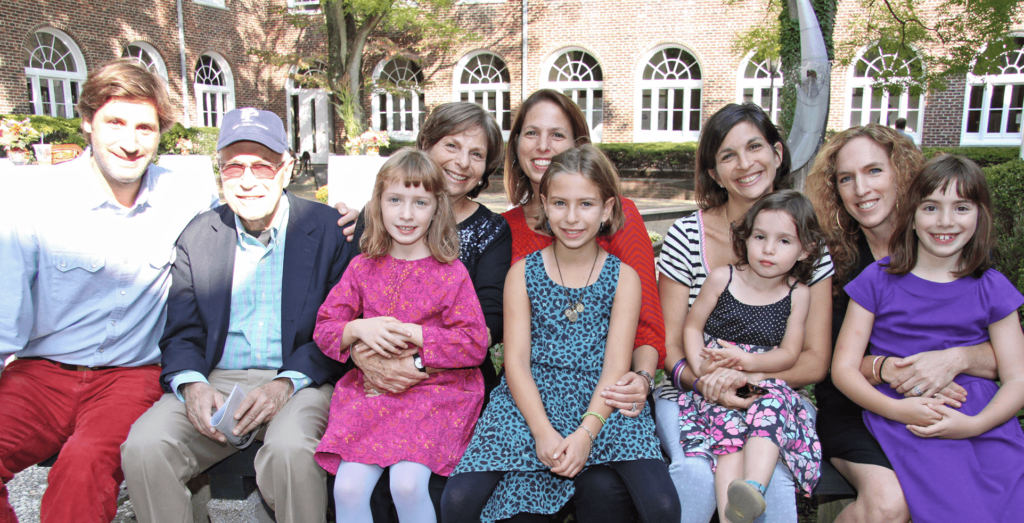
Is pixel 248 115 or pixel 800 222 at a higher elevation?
pixel 248 115

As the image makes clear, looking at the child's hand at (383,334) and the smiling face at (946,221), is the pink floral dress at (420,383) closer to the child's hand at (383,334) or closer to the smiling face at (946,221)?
the child's hand at (383,334)

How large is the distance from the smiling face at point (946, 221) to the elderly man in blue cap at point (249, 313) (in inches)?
90.6

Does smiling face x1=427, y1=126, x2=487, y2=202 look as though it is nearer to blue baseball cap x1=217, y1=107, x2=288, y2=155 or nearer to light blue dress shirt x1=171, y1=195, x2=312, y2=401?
blue baseball cap x1=217, y1=107, x2=288, y2=155

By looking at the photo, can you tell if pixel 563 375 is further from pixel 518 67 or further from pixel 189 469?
pixel 518 67

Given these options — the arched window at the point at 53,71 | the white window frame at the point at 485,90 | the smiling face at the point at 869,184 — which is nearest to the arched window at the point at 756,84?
the white window frame at the point at 485,90

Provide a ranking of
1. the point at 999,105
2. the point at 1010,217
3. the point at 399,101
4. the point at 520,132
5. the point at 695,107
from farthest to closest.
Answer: the point at 399,101, the point at 695,107, the point at 999,105, the point at 1010,217, the point at 520,132

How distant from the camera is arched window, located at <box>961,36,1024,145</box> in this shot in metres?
16.0

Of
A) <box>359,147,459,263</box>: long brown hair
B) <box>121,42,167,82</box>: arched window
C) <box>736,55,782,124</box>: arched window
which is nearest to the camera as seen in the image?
<box>359,147,459,263</box>: long brown hair

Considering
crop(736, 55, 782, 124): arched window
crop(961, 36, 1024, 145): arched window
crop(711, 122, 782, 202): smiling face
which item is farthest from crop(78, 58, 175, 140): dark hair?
crop(961, 36, 1024, 145): arched window

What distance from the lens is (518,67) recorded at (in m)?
18.9

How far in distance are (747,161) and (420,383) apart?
1612 mm

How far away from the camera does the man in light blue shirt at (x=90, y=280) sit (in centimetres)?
240

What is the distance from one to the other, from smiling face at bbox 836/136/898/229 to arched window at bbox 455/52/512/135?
1714 cm

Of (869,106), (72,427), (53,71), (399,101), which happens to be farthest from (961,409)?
(53,71)
